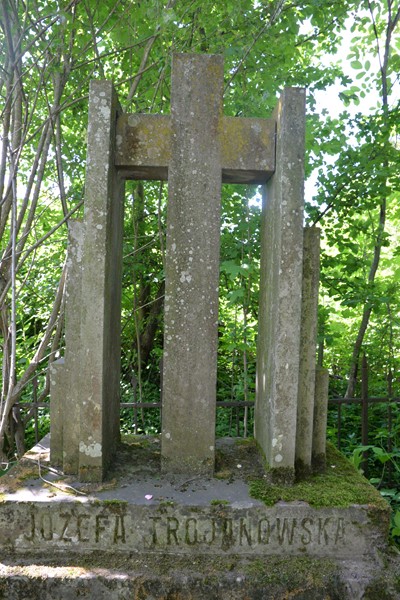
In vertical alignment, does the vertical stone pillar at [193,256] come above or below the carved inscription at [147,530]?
above

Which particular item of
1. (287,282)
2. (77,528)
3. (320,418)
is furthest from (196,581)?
(287,282)

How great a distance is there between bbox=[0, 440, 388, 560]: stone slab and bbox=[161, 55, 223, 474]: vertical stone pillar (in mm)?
421

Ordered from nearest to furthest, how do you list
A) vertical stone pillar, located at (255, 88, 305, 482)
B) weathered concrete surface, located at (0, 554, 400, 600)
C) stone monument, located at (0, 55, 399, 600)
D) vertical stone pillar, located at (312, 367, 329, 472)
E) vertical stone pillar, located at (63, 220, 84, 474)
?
weathered concrete surface, located at (0, 554, 400, 600) → stone monument, located at (0, 55, 399, 600) → vertical stone pillar, located at (255, 88, 305, 482) → vertical stone pillar, located at (63, 220, 84, 474) → vertical stone pillar, located at (312, 367, 329, 472)

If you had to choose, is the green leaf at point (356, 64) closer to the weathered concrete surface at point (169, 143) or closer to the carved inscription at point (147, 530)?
the weathered concrete surface at point (169, 143)

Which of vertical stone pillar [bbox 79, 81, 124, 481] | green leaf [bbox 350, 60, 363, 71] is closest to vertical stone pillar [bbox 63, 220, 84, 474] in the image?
vertical stone pillar [bbox 79, 81, 124, 481]

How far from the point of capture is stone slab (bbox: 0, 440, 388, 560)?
7.99ft

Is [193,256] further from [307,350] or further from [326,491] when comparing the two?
[326,491]

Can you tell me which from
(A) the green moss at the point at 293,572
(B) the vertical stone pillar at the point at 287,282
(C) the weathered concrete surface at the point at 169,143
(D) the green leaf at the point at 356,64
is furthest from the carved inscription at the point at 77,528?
(D) the green leaf at the point at 356,64

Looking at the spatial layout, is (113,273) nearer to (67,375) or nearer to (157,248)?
(67,375)

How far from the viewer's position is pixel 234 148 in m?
2.84

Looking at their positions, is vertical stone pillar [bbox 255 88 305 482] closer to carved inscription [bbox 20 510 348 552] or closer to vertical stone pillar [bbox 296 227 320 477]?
vertical stone pillar [bbox 296 227 320 477]

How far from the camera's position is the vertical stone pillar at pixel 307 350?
2818 millimetres

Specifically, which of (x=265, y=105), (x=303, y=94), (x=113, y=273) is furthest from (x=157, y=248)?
(x=303, y=94)

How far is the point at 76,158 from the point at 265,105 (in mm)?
2155
